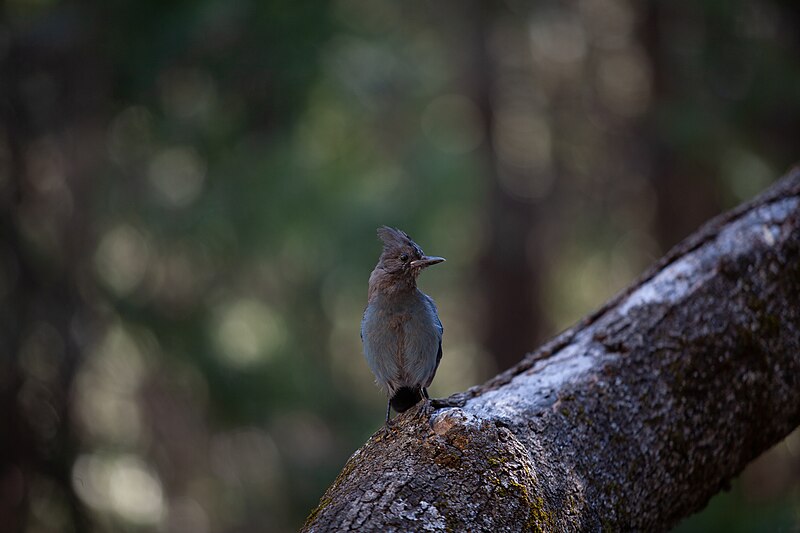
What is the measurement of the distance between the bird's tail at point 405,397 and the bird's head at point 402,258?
51 centimetres

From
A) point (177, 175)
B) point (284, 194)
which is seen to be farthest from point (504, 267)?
point (177, 175)

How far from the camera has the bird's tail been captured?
136 inches

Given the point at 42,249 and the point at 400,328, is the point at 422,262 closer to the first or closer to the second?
the point at 400,328

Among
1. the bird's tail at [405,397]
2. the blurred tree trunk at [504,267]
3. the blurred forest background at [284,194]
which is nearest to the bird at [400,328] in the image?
the bird's tail at [405,397]

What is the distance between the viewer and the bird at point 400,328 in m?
3.31

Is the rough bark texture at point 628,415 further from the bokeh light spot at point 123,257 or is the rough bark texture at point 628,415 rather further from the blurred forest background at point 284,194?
the bokeh light spot at point 123,257

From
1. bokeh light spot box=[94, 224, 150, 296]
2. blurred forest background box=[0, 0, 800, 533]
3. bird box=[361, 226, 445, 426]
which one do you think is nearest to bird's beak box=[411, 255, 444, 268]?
bird box=[361, 226, 445, 426]

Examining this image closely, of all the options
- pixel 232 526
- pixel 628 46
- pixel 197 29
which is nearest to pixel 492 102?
pixel 628 46

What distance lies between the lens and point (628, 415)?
303cm

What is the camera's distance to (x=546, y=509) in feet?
8.37

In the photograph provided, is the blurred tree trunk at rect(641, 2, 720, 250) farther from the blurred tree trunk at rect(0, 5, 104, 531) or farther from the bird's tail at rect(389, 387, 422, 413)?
the blurred tree trunk at rect(0, 5, 104, 531)

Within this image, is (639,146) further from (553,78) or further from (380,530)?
(380,530)

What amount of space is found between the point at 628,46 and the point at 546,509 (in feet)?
26.8

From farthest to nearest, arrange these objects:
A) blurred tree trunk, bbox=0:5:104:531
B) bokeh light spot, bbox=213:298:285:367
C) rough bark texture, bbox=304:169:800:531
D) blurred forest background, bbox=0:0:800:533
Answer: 1. bokeh light spot, bbox=213:298:285:367
2. blurred forest background, bbox=0:0:800:533
3. blurred tree trunk, bbox=0:5:104:531
4. rough bark texture, bbox=304:169:800:531
